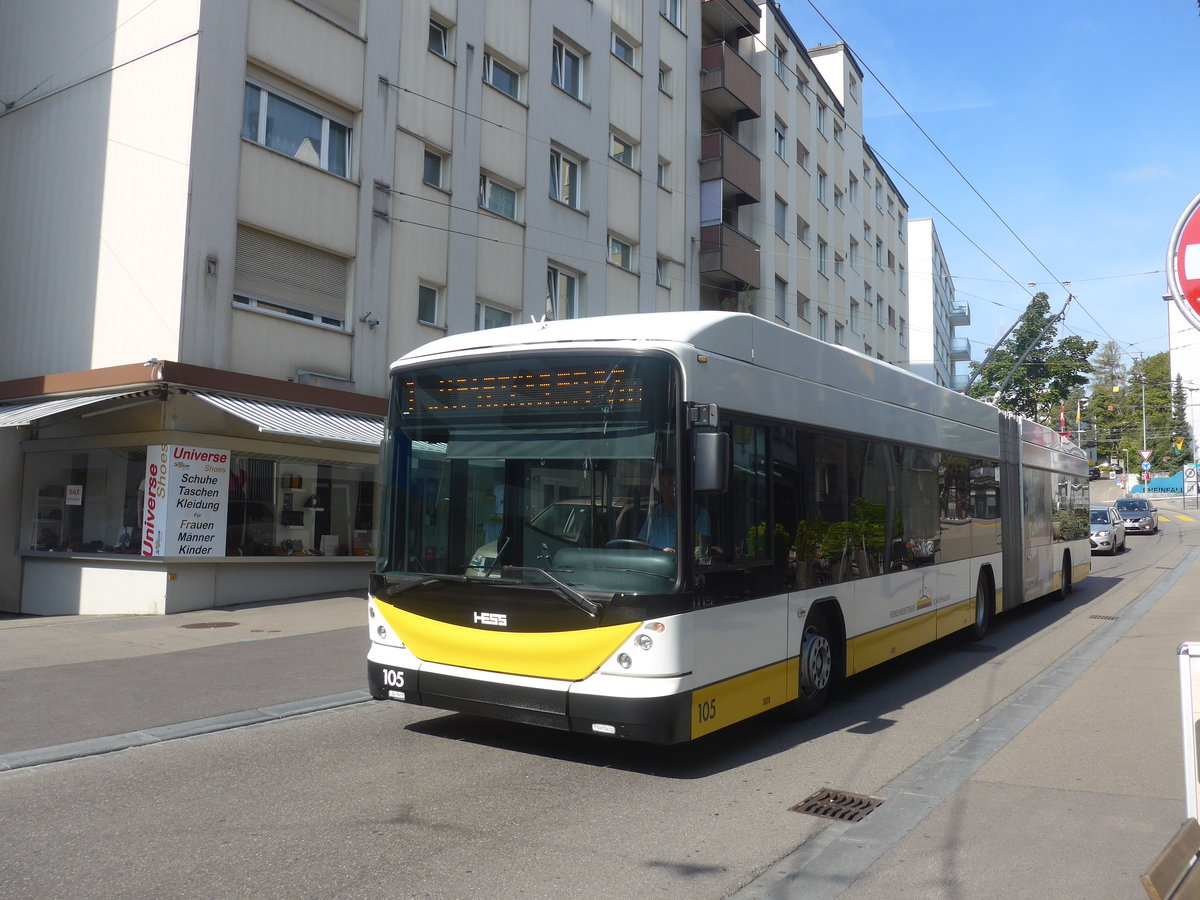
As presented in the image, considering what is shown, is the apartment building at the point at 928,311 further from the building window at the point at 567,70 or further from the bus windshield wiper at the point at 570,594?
the bus windshield wiper at the point at 570,594

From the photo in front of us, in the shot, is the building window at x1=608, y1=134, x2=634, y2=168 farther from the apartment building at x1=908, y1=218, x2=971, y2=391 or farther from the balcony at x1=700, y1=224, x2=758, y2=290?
the apartment building at x1=908, y1=218, x2=971, y2=391

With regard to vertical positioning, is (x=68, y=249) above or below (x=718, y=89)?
below

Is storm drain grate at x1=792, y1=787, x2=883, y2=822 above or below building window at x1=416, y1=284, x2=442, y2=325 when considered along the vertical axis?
below

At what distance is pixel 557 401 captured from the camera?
6.18 meters

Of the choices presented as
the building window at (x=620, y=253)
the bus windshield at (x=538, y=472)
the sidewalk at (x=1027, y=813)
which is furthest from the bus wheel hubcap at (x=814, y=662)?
the building window at (x=620, y=253)

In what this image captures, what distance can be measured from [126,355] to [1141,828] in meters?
13.7

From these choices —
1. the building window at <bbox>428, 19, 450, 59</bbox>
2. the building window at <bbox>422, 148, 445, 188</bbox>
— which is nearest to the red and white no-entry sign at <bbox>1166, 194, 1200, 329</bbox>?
the building window at <bbox>422, 148, 445, 188</bbox>

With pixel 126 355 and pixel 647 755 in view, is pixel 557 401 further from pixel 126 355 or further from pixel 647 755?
pixel 126 355

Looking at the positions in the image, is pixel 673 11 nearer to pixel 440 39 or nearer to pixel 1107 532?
pixel 440 39

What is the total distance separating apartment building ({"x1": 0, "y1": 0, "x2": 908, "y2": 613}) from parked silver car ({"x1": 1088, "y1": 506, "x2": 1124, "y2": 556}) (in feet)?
60.9

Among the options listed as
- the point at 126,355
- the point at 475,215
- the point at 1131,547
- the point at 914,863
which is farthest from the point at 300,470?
the point at 1131,547

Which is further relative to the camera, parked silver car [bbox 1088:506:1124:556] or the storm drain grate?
parked silver car [bbox 1088:506:1124:556]

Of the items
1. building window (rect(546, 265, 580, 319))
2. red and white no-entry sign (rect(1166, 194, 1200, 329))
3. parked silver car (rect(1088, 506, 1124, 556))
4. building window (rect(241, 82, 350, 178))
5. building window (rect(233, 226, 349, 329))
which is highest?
building window (rect(241, 82, 350, 178))

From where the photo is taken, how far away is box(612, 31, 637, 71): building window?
24.2 m
